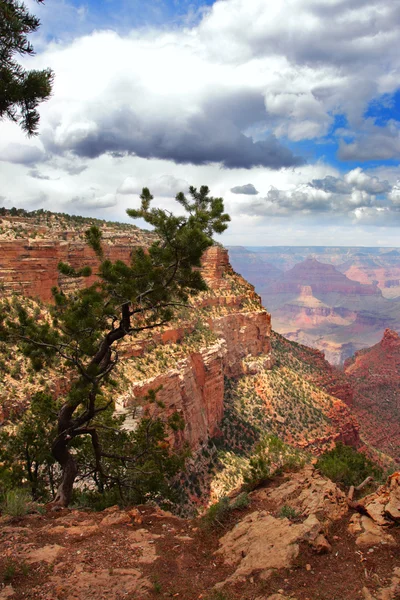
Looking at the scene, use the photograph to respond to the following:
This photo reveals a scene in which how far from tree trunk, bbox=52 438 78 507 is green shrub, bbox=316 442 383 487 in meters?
8.11

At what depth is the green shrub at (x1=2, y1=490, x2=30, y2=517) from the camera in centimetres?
1027

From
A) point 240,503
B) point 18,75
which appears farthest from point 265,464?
point 18,75

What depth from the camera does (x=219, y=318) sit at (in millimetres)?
42188

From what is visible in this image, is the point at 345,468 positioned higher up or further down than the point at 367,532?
further down

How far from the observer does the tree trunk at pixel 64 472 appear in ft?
40.6

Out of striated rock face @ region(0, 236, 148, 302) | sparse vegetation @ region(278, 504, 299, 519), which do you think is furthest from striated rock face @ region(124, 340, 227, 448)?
sparse vegetation @ region(278, 504, 299, 519)

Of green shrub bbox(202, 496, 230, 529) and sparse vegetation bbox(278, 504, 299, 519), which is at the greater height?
sparse vegetation bbox(278, 504, 299, 519)

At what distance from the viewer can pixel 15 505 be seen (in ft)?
33.8

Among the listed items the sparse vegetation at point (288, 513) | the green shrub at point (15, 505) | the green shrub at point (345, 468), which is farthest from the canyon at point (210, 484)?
the green shrub at point (345, 468)

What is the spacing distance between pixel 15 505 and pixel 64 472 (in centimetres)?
246

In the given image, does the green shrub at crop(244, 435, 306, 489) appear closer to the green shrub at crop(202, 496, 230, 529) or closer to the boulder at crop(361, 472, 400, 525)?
the green shrub at crop(202, 496, 230, 529)

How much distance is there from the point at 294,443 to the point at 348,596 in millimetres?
33863

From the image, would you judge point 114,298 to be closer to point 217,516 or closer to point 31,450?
point 217,516

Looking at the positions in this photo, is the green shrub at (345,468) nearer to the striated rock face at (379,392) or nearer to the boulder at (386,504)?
the boulder at (386,504)
